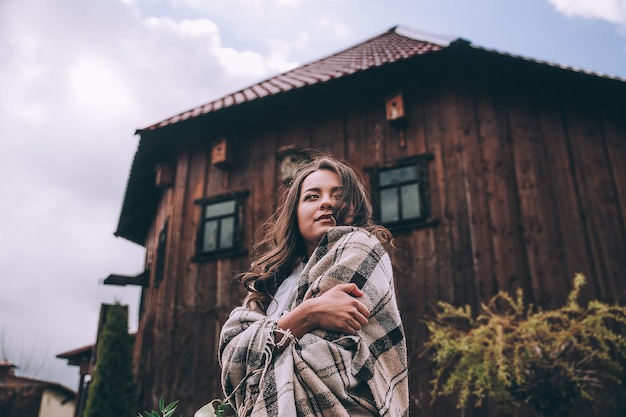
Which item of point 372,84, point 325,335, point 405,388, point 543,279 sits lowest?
point 405,388

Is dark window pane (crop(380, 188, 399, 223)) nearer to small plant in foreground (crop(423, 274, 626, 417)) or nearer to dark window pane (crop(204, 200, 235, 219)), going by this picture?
small plant in foreground (crop(423, 274, 626, 417))

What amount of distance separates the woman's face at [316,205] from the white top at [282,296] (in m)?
0.13

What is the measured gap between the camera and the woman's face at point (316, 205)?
221 centimetres

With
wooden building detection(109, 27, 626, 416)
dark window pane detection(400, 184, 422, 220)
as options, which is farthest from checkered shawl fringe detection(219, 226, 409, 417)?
dark window pane detection(400, 184, 422, 220)

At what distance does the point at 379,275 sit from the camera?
1857 mm

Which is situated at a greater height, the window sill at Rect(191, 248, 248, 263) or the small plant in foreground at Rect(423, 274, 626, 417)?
the window sill at Rect(191, 248, 248, 263)

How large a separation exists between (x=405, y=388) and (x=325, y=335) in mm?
322

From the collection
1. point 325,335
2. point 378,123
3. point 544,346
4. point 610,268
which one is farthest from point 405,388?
point 378,123

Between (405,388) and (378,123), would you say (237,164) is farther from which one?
(405,388)

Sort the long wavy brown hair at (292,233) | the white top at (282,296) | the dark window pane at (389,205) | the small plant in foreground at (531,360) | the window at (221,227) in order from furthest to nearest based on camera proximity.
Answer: the window at (221,227)
the dark window pane at (389,205)
the small plant in foreground at (531,360)
the long wavy brown hair at (292,233)
the white top at (282,296)

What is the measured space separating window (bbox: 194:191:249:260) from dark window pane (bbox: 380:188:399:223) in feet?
7.84

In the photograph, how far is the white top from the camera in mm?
2059

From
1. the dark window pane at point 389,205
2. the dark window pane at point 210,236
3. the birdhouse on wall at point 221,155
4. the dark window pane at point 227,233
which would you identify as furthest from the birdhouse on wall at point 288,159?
the dark window pane at point 389,205

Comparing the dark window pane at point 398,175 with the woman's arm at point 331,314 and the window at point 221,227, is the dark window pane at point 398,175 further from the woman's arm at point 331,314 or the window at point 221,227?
the woman's arm at point 331,314
